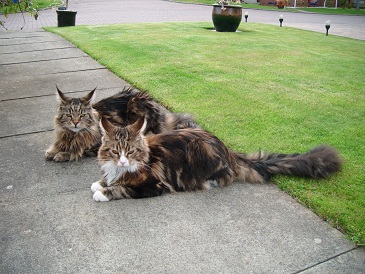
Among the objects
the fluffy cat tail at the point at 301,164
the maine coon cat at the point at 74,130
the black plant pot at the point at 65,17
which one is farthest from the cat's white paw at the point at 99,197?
the black plant pot at the point at 65,17

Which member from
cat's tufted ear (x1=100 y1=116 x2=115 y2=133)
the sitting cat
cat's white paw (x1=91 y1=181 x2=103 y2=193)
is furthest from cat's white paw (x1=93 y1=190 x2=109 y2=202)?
the sitting cat

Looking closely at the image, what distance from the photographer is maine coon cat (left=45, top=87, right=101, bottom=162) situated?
206 inches

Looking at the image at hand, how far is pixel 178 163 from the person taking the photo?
14.6ft

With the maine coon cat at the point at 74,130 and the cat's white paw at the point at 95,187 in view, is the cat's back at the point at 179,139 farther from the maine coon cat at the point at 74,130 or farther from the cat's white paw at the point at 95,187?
the maine coon cat at the point at 74,130

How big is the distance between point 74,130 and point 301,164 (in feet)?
9.81

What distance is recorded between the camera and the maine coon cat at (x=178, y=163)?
428cm

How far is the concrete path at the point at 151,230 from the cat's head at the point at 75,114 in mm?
507

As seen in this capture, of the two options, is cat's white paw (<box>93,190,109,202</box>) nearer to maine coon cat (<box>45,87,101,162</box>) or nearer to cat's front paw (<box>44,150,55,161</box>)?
maine coon cat (<box>45,87,101,162</box>)

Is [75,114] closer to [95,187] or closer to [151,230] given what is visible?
[95,187]

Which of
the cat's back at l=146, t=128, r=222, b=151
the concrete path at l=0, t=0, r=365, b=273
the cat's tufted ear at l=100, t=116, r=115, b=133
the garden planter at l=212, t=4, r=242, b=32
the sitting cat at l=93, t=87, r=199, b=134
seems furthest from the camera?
the garden planter at l=212, t=4, r=242, b=32

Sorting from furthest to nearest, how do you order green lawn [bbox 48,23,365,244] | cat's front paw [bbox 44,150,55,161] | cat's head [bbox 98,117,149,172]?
cat's front paw [bbox 44,150,55,161], green lawn [bbox 48,23,365,244], cat's head [bbox 98,117,149,172]

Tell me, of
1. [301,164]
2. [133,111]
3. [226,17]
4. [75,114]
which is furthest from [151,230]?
[226,17]

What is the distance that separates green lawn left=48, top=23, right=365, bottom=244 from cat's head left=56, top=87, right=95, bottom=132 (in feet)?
6.56

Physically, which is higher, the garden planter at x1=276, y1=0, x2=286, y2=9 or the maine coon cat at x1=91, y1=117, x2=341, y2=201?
the garden planter at x1=276, y1=0, x2=286, y2=9
